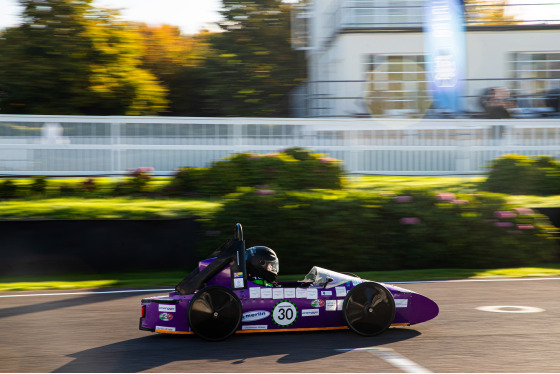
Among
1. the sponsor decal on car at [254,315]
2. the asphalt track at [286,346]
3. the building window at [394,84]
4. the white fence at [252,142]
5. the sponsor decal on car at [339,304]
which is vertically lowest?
the asphalt track at [286,346]

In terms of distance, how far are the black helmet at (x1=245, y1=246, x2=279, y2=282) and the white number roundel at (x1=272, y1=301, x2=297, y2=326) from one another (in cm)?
31

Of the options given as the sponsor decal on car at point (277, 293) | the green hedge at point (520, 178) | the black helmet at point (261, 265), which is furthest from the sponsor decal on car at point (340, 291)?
the green hedge at point (520, 178)

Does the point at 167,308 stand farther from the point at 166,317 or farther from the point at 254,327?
the point at 254,327

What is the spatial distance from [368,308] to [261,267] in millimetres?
1059

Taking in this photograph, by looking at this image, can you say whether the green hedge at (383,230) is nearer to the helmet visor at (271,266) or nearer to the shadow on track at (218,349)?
the helmet visor at (271,266)

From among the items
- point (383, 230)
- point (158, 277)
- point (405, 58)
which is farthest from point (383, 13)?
point (158, 277)

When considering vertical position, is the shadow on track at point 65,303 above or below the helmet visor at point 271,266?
below

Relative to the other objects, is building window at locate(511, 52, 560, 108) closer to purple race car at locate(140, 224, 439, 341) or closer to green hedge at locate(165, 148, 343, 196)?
green hedge at locate(165, 148, 343, 196)

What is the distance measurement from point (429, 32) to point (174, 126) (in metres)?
6.50

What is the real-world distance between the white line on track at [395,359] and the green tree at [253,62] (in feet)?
60.9

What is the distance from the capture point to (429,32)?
1606 centimetres

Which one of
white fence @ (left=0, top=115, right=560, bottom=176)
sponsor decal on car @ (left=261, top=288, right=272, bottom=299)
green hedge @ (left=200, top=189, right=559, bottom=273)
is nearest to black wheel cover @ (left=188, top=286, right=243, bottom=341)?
sponsor decal on car @ (left=261, top=288, right=272, bottom=299)

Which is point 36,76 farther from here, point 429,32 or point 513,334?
point 513,334

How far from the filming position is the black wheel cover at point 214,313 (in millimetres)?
5988
